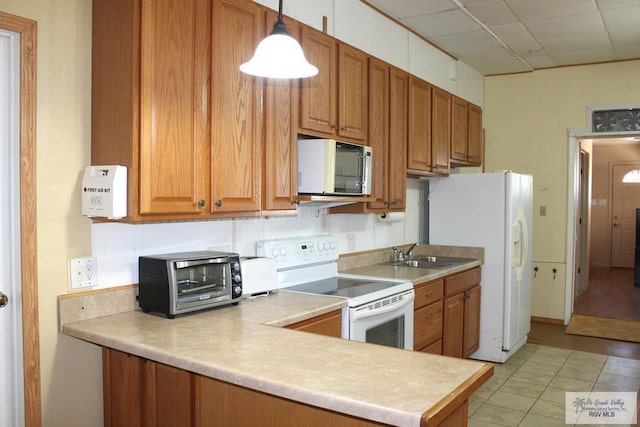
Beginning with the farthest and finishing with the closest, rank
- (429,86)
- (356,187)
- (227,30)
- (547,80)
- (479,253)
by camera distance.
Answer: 1. (547,80)
2. (479,253)
3. (429,86)
4. (356,187)
5. (227,30)

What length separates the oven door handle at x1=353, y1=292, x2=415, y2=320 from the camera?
270 centimetres

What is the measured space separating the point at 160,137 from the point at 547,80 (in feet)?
16.7

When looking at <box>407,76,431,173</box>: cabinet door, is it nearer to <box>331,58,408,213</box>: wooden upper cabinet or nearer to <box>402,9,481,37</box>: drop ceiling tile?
<box>331,58,408,213</box>: wooden upper cabinet

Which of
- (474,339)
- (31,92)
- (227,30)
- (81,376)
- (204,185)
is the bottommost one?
(474,339)

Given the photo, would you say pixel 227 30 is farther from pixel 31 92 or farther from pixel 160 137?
pixel 31 92

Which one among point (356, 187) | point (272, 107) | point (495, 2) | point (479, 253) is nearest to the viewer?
point (272, 107)

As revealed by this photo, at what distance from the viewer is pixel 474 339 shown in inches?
174

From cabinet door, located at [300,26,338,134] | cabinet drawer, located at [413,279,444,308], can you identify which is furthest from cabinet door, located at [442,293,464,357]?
cabinet door, located at [300,26,338,134]

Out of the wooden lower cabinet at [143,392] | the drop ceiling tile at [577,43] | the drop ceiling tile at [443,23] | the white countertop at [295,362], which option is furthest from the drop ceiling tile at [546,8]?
the wooden lower cabinet at [143,392]

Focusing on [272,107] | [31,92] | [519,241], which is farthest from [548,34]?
[31,92]

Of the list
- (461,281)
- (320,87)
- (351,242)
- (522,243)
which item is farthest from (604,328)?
(320,87)

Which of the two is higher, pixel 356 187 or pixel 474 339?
pixel 356 187

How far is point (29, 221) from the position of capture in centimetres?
195

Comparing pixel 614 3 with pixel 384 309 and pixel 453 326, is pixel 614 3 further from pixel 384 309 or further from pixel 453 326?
pixel 384 309
